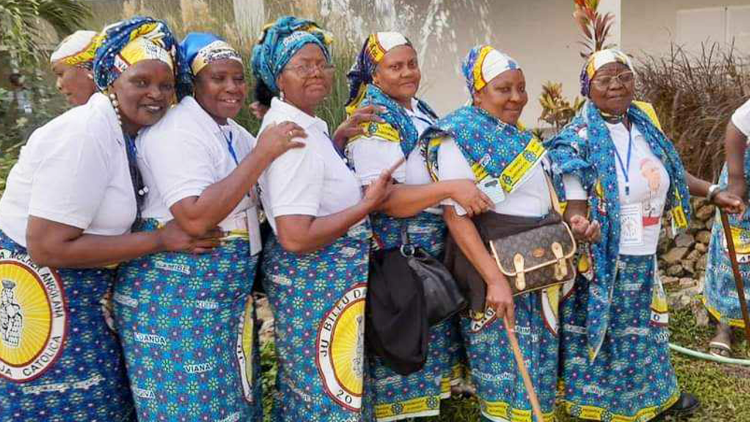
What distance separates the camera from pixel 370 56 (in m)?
2.79

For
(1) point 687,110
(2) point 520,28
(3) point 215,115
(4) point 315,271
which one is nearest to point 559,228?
(4) point 315,271

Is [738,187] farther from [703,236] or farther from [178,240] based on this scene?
[178,240]

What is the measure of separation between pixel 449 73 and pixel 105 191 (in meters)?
7.43

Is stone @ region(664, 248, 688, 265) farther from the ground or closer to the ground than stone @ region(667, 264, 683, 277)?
farther from the ground

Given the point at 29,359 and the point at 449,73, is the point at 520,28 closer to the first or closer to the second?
the point at 449,73

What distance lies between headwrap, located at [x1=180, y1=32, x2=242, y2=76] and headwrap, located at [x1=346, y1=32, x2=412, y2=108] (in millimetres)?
658

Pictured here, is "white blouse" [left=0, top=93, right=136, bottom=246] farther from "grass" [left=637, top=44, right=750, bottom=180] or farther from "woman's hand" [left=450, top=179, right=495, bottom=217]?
"grass" [left=637, top=44, right=750, bottom=180]

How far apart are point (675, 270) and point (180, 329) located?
15.2ft

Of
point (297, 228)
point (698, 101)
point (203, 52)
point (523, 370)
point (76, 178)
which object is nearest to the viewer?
point (76, 178)

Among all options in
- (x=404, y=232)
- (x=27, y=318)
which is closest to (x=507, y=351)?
(x=404, y=232)

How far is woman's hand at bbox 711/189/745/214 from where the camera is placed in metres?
3.36

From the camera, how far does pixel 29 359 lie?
6.96 ft

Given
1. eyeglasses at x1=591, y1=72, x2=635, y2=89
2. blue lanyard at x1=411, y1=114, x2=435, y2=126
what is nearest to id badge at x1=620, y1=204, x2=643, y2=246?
eyeglasses at x1=591, y1=72, x2=635, y2=89

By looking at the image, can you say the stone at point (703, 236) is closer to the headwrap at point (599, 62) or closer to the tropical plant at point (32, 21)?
the headwrap at point (599, 62)
